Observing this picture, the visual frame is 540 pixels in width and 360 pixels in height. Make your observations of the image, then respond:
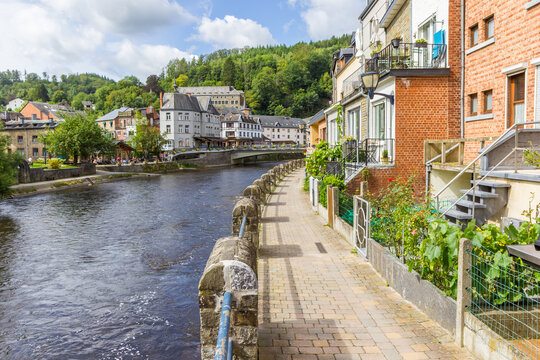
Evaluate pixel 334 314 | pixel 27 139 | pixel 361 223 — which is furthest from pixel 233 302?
pixel 27 139

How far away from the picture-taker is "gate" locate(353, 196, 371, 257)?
8.62 metres

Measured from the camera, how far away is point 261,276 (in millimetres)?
8039

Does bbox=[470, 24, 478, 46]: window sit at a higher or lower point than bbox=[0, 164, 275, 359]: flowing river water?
higher

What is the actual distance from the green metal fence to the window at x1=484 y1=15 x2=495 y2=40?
6928mm

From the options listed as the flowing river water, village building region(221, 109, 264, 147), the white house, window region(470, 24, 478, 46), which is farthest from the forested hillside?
window region(470, 24, 478, 46)

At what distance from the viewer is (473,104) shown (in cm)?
1397

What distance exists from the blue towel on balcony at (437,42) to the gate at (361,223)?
8.35 meters

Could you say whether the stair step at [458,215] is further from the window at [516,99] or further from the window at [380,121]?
the window at [380,121]

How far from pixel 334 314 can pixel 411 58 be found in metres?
12.5

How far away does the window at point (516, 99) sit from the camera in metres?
11.4

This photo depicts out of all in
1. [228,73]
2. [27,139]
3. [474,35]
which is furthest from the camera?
[228,73]

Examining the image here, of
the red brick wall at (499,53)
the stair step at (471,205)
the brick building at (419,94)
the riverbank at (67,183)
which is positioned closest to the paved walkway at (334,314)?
the stair step at (471,205)

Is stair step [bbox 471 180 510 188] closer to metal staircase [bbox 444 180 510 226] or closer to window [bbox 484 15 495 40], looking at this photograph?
metal staircase [bbox 444 180 510 226]

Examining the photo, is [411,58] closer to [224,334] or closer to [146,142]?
[224,334]
